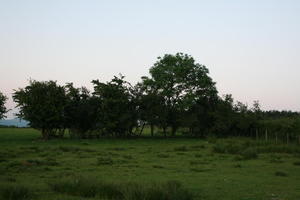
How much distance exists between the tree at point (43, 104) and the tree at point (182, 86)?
1765 centimetres

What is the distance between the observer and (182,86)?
222 feet

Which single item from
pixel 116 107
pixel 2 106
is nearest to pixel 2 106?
pixel 2 106

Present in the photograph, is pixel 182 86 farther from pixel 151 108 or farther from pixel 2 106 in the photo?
pixel 2 106

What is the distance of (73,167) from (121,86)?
132 feet

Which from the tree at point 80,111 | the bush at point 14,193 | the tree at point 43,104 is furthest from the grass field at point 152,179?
the tree at point 80,111

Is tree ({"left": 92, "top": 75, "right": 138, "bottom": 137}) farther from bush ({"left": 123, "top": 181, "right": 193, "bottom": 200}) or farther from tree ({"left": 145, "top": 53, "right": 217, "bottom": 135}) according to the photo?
bush ({"left": 123, "top": 181, "right": 193, "bottom": 200})

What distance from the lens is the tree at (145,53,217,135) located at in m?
65.4

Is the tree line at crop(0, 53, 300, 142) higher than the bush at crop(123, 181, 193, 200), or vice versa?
the tree line at crop(0, 53, 300, 142)

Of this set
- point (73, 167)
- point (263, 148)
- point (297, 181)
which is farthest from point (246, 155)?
point (73, 167)

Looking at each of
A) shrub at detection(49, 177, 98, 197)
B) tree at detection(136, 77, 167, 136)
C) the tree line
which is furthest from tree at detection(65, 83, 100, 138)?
shrub at detection(49, 177, 98, 197)

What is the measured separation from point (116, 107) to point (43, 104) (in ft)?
36.9

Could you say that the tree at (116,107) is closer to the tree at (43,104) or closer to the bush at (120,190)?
the tree at (43,104)

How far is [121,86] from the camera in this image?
62.1 m

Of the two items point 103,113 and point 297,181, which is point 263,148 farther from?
point 103,113
